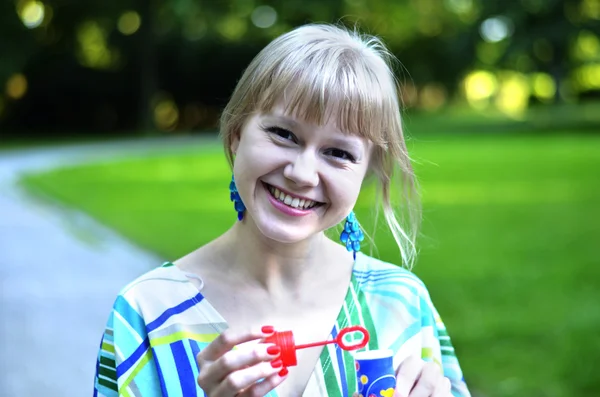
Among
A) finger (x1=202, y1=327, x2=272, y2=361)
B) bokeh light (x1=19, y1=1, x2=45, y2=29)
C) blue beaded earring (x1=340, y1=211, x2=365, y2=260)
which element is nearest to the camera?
finger (x1=202, y1=327, x2=272, y2=361)

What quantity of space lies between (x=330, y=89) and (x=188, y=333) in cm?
60

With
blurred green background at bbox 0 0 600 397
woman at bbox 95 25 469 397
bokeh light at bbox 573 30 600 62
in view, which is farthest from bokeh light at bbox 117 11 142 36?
woman at bbox 95 25 469 397

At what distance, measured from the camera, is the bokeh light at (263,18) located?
29.1m

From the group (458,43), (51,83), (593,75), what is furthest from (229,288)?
(593,75)

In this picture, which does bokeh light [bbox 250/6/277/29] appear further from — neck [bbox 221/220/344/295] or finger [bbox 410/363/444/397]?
finger [bbox 410/363/444/397]

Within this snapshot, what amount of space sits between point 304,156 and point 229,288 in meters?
0.37

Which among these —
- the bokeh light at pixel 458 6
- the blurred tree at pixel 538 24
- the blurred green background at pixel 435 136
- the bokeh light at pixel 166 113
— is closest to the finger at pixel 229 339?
the blurred green background at pixel 435 136

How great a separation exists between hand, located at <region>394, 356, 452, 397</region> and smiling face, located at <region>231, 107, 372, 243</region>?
35 centimetres

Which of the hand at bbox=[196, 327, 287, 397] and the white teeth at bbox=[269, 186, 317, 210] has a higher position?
the white teeth at bbox=[269, 186, 317, 210]

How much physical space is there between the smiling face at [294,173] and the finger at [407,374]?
0.34 metres

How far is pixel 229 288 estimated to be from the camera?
182 cm

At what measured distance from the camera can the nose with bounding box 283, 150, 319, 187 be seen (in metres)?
1.65

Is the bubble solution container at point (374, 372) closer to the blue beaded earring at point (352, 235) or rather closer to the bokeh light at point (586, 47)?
the blue beaded earring at point (352, 235)

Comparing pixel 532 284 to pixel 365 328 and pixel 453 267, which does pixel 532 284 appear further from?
pixel 365 328
